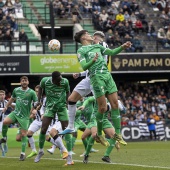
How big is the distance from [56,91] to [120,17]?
2875cm

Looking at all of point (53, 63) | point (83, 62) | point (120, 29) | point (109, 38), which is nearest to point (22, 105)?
point (83, 62)

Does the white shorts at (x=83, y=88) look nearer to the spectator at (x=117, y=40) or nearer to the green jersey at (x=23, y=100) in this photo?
the green jersey at (x=23, y=100)

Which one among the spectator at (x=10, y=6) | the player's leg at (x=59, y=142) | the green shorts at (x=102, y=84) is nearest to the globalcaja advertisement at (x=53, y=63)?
the spectator at (x=10, y=6)

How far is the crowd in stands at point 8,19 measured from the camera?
134 feet

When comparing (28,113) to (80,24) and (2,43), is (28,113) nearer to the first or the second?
(2,43)

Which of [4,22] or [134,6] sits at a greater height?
[134,6]

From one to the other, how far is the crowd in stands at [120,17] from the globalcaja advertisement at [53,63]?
3.20 m

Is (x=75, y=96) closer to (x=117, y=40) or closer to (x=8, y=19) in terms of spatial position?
(x=117, y=40)

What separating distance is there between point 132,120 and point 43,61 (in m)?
6.43

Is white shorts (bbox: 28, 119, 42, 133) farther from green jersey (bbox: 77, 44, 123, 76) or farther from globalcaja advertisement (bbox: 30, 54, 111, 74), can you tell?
globalcaja advertisement (bbox: 30, 54, 111, 74)

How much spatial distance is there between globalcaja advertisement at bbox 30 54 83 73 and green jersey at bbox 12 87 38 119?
1964cm

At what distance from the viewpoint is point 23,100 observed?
20969 millimetres

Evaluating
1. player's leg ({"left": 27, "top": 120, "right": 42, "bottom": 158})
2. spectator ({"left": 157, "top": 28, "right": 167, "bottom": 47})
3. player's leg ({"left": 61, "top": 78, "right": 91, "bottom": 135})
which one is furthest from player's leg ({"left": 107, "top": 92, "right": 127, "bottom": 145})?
spectator ({"left": 157, "top": 28, "right": 167, "bottom": 47})

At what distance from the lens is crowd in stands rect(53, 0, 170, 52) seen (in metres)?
44.0
